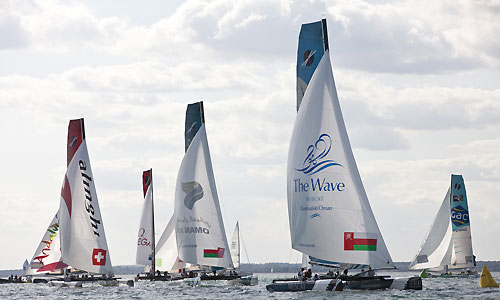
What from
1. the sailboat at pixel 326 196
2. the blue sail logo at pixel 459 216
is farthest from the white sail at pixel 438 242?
the sailboat at pixel 326 196

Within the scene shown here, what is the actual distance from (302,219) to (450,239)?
53.5 meters

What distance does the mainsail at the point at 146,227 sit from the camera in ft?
304

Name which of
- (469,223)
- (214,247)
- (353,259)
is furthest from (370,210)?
(469,223)

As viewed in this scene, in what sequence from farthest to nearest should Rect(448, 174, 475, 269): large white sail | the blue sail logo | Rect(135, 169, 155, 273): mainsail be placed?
1. the blue sail logo
2. Rect(448, 174, 475, 269): large white sail
3. Rect(135, 169, 155, 273): mainsail

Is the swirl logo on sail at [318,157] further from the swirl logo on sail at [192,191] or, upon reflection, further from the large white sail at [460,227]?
the large white sail at [460,227]

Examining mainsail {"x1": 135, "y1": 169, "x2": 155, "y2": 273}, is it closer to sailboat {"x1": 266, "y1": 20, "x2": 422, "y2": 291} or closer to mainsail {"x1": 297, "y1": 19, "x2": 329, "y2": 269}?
mainsail {"x1": 297, "y1": 19, "x2": 329, "y2": 269}

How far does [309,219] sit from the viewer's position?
48375 millimetres

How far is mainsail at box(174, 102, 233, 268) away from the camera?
69.1m

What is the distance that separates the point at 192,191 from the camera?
69.2 meters

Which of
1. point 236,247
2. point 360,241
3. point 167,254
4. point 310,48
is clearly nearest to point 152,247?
point 167,254

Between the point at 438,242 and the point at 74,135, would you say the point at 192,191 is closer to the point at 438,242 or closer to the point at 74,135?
the point at 74,135

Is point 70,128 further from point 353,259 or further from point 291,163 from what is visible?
point 353,259

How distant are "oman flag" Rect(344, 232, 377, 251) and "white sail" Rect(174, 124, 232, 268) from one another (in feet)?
75.2

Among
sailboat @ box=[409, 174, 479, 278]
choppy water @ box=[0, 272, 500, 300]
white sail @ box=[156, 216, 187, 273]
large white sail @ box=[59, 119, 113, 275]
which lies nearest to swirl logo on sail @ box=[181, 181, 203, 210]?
choppy water @ box=[0, 272, 500, 300]
